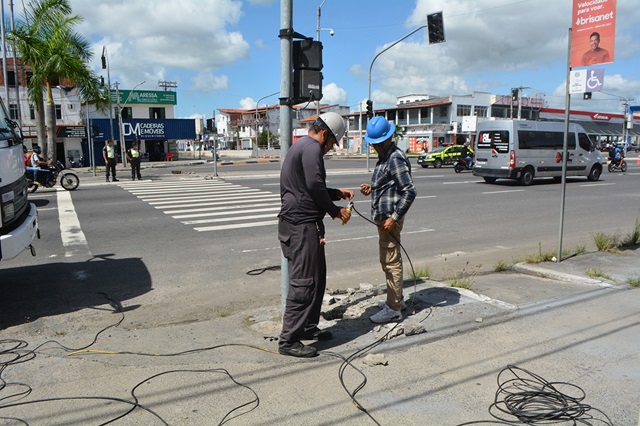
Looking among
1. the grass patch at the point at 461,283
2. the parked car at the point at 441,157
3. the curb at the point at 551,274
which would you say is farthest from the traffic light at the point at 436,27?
the grass patch at the point at 461,283

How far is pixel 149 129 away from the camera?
5300cm

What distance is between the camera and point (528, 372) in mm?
3854

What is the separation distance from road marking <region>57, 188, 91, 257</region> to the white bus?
8.60 ft

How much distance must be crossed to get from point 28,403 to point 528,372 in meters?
3.61

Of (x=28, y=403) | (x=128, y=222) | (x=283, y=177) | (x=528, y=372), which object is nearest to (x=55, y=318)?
(x=28, y=403)

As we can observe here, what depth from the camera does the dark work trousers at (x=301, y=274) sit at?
406 cm

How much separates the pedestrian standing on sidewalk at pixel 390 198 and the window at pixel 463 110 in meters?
75.7

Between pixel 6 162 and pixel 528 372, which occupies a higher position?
pixel 6 162

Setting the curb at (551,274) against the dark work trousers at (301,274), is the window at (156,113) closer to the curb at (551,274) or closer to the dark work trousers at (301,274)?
the curb at (551,274)

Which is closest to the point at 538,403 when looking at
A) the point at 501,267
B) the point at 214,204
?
the point at 501,267

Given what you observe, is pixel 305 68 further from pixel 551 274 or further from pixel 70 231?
pixel 70 231

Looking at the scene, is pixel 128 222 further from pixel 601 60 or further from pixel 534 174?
pixel 534 174

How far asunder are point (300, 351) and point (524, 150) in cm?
1859

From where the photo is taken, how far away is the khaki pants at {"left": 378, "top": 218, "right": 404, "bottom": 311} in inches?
188
